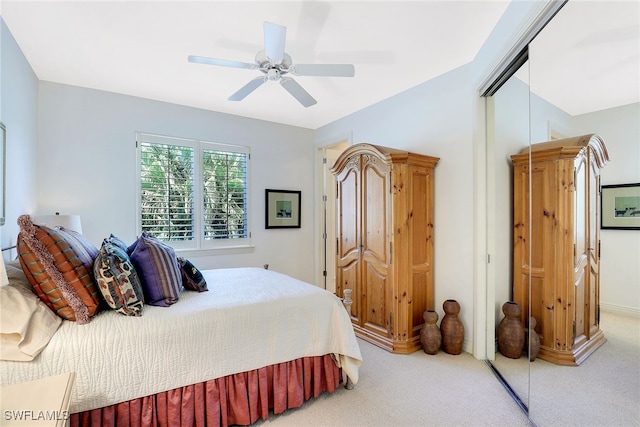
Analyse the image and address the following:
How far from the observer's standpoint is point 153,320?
159 cm

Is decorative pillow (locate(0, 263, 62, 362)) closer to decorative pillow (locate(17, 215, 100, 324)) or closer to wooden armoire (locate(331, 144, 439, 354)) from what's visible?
decorative pillow (locate(17, 215, 100, 324))

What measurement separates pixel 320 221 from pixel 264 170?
1.17 m

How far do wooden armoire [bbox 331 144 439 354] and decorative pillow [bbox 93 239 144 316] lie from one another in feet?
6.73

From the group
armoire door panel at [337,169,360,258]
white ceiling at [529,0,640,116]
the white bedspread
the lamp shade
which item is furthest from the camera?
armoire door panel at [337,169,360,258]

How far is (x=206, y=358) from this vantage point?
1667 millimetres

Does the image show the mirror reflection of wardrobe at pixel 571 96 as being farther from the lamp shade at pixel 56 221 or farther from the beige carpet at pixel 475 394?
the lamp shade at pixel 56 221

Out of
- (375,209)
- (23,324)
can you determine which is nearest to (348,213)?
(375,209)

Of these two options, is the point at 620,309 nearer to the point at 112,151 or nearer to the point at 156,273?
the point at 156,273

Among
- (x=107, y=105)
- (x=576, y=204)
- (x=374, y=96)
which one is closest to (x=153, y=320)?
(x=576, y=204)

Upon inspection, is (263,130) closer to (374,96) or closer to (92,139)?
(374,96)

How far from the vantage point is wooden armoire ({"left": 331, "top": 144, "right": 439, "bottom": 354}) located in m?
2.83

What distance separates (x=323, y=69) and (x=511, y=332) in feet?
8.27

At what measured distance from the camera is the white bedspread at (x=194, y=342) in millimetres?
1388

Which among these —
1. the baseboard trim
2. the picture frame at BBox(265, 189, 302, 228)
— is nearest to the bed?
the baseboard trim
